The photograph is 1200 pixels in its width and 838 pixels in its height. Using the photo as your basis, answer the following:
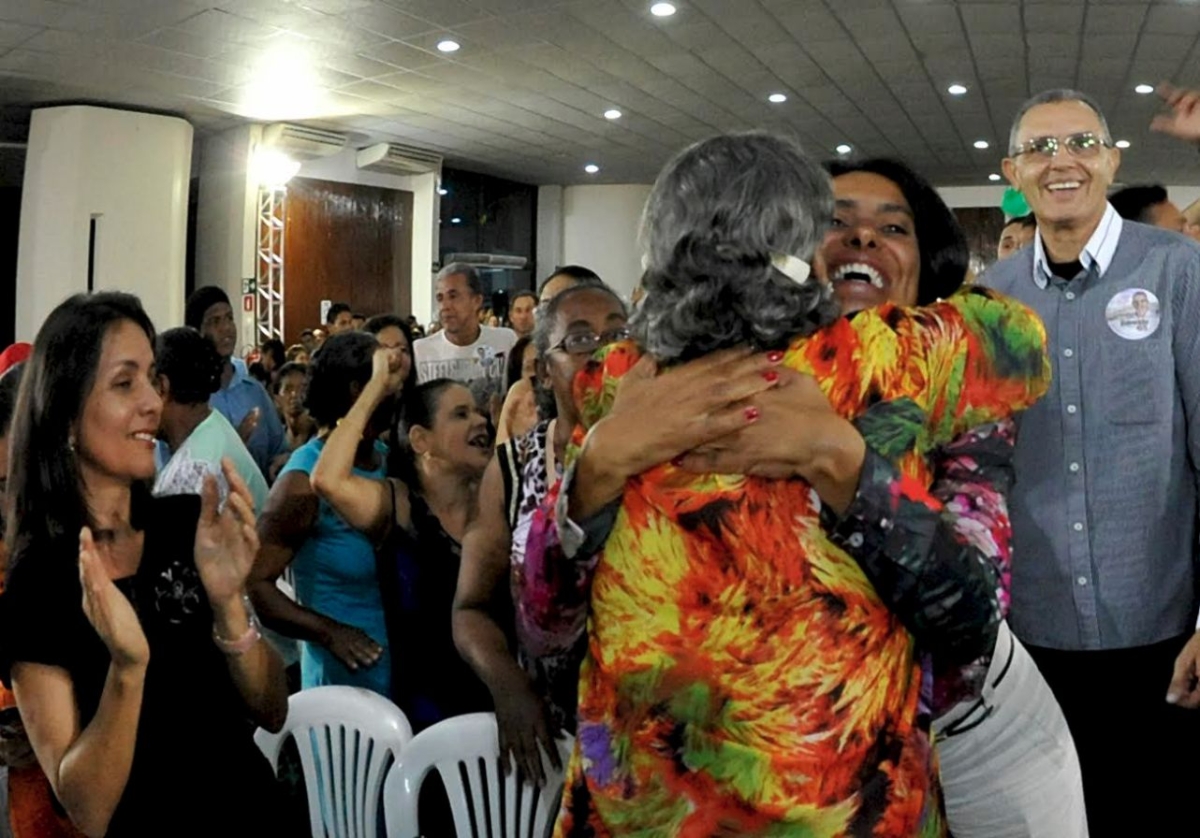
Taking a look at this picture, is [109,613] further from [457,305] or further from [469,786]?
[457,305]

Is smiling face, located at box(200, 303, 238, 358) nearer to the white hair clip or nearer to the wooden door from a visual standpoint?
the white hair clip

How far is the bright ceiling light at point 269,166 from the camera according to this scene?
482 inches

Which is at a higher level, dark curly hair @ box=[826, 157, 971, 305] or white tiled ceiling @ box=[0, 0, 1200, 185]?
white tiled ceiling @ box=[0, 0, 1200, 185]

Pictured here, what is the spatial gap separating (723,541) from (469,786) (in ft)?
3.32

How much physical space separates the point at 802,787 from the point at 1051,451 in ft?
4.10

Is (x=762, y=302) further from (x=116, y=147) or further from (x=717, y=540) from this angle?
(x=116, y=147)

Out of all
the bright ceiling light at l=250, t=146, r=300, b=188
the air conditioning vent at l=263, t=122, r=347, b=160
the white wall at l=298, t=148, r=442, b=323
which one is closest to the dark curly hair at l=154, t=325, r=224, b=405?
Answer: the air conditioning vent at l=263, t=122, r=347, b=160

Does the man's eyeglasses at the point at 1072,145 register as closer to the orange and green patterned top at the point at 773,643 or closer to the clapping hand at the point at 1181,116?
the clapping hand at the point at 1181,116

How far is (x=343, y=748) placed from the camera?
2.15 meters

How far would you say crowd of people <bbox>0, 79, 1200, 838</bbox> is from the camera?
3.81ft

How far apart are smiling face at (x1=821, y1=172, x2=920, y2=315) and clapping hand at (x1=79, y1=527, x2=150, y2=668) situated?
3.53ft

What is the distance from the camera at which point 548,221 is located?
59.2 feet

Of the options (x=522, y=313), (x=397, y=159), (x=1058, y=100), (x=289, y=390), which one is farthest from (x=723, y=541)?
(x=397, y=159)

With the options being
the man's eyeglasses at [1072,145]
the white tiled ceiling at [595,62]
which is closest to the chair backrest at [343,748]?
the man's eyeglasses at [1072,145]
